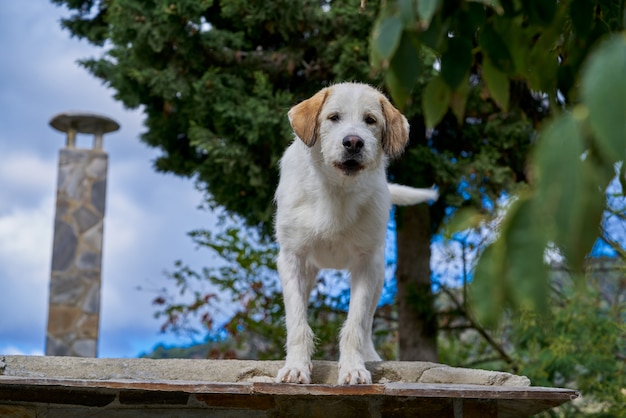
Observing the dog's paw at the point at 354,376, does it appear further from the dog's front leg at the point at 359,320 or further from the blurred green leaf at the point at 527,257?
the blurred green leaf at the point at 527,257

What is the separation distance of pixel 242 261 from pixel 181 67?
5.94ft

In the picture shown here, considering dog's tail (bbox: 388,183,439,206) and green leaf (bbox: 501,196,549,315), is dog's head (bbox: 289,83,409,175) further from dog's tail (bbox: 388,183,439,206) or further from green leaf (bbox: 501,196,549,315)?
green leaf (bbox: 501,196,549,315)

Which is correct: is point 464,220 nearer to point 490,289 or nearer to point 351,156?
point 490,289

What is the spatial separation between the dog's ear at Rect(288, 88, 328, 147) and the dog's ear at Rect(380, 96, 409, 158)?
0.28m

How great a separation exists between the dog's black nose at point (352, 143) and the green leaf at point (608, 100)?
92.6 inches

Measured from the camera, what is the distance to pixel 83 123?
909 centimetres

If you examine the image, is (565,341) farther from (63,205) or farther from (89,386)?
(63,205)

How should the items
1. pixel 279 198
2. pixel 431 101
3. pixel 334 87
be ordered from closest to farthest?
pixel 431 101 → pixel 334 87 → pixel 279 198

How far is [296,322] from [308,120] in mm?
854

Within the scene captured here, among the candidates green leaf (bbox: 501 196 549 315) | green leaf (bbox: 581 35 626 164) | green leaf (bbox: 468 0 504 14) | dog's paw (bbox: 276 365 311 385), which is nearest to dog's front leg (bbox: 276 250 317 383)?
dog's paw (bbox: 276 365 311 385)

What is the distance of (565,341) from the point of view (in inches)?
237

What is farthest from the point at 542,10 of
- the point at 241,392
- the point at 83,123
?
the point at 83,123

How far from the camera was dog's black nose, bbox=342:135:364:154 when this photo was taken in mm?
3113

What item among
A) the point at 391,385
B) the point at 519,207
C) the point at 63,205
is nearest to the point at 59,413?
the point at 391,385
